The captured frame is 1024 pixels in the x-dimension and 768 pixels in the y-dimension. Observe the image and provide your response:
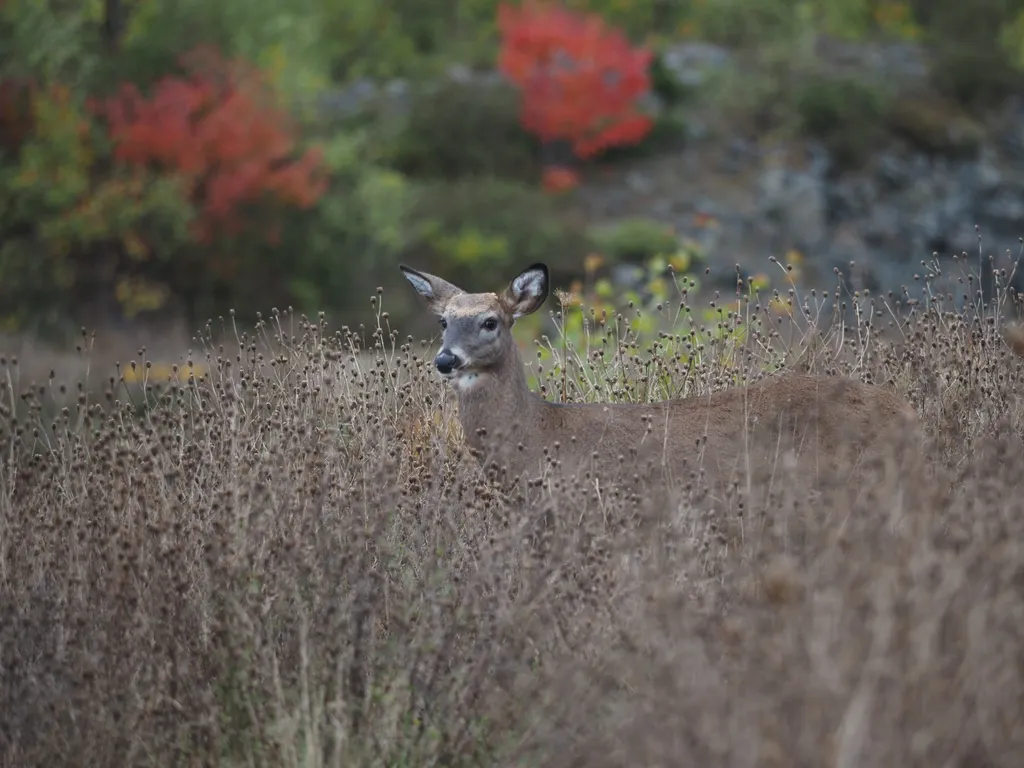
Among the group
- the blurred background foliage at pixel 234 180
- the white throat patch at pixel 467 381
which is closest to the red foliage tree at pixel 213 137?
the blurred background foliage at pixel 234 180

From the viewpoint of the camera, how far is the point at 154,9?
77.0 feet

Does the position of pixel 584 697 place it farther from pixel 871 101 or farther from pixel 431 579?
pixel 871 101

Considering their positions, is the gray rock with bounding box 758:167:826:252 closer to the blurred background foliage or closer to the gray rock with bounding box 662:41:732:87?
the blurred background foliage

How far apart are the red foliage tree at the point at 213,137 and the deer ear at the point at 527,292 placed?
14.1m

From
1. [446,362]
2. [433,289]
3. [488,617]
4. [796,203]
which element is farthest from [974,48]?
[488,617]

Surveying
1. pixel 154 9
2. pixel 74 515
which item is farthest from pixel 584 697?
pixel 154 9

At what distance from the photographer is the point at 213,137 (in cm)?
2127

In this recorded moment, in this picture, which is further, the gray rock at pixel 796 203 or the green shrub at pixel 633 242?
the gray rock at pixel 796 203

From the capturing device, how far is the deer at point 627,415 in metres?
6.88

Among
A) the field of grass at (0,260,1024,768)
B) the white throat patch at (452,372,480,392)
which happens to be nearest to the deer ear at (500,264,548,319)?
the white throat patch at (452,372,480,392)

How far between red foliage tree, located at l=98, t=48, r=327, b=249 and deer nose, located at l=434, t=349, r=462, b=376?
47.6 feet

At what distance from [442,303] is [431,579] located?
3031 mm

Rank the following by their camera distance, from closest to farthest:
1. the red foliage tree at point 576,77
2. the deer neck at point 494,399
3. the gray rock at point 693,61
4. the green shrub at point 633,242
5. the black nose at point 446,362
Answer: the black nose at point 446,362 → the deer neck at point 494,399 → the green shrub at point 633,242 → the red foliage tree at point 576,77 → the gray rock at point 693,61

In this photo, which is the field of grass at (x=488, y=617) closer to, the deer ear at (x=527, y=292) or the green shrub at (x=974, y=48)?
the deer ear at (x=527, y=292)
